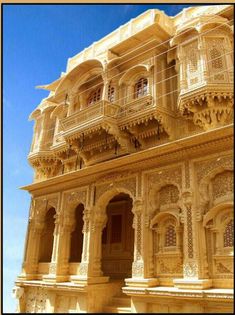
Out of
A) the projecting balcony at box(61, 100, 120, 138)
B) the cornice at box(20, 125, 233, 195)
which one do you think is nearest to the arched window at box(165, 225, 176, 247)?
the cornice at box(20, 125, 233, 195)

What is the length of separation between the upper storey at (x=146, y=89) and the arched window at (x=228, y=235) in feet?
11.3

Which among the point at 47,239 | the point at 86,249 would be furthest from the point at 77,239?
Result: the point at 86,249

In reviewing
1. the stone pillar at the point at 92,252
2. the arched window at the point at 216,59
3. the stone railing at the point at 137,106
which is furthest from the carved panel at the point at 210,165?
the stone pillar at the point at 92,252

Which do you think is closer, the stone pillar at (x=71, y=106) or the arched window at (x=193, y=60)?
the arched window at (x=193, y=60)

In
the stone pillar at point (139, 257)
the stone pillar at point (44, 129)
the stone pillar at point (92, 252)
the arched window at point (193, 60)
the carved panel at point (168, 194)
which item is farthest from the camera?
the stone pillar at point (44, 129)

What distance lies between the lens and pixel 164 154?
9492mm

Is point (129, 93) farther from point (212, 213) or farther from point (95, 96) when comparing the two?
point (212, 213)

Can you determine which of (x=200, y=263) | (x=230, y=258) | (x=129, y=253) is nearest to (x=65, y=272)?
(x=129, y=253)

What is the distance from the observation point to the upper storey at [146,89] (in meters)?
10.1

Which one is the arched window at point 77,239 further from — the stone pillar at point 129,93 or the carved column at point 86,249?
the stone pillar at point 129,93

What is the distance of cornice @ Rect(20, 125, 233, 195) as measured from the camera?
8.34 m

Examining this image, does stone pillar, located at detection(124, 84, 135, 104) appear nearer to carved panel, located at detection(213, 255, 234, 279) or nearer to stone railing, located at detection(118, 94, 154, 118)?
stone railing, located at detection(118, 94, 154, 118)

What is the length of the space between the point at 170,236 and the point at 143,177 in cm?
201

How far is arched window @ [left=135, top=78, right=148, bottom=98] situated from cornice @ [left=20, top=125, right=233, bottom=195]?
3.48 meters
